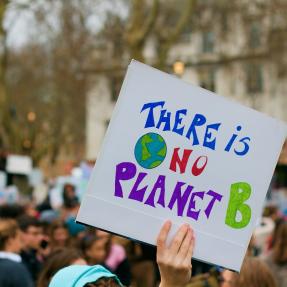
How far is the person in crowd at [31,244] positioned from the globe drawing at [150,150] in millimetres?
4077

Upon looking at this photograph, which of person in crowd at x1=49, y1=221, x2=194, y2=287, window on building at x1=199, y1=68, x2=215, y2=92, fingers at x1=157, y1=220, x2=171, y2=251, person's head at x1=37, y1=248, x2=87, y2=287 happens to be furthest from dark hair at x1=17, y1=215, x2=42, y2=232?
window on building at x1=199, y1=68, x2=215, y2=92

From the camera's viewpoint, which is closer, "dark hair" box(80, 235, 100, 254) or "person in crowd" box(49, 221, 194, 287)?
"person in crowd" box(49, 221, 194, 287)

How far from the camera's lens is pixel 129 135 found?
266 cm

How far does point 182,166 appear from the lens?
8.95 ft

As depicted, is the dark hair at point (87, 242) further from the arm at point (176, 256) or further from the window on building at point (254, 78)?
the window on building at point (254, 78)

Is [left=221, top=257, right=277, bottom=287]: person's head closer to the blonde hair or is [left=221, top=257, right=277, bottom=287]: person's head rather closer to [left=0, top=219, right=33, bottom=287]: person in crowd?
[left=0, top=219, right=33, bottom=287]: person in crowd

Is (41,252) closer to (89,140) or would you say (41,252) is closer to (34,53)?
(34,53)

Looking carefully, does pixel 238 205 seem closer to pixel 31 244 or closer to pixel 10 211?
pixel 31 244

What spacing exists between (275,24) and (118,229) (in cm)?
2526

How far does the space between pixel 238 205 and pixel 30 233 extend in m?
4.20

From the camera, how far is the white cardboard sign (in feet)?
8.65

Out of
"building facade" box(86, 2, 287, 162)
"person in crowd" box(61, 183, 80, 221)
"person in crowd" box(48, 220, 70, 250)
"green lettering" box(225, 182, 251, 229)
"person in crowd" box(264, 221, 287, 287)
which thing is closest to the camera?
"green lettering" box(225, 182, 251, 229)

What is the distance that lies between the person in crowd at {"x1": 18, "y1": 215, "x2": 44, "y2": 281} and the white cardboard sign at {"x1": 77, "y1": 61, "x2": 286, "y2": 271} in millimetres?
4073

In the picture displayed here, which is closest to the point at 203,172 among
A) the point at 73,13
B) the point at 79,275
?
the point at 79,275
